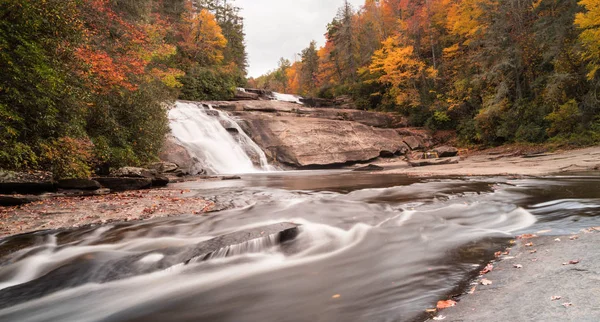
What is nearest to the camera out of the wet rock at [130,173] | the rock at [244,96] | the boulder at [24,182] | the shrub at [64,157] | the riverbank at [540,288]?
the riverbank at [540,288]

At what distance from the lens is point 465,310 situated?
2246 millimetres

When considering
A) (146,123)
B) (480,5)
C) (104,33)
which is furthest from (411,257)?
(480,5)

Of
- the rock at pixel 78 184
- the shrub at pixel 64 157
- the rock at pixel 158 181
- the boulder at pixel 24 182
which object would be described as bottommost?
the rock at pixel 158 181

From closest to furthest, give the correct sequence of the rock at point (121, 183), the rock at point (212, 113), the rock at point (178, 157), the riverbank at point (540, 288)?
the riverbank at point (540, 288) < the rock at point (121, 183) < the rock at point (178, 157) < the rock at point (212, 113)

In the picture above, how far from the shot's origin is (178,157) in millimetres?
16797

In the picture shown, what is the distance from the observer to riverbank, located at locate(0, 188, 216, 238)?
543cm

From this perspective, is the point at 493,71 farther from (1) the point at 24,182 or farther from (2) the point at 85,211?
(1) the point at 24,182

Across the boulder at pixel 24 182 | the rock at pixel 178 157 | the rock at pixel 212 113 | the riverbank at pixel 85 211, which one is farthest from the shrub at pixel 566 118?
the boulder at pixel 24 182

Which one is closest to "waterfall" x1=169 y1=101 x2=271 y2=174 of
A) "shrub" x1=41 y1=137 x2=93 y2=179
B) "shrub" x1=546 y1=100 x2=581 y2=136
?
"shrub" x1=41 y1=137 x2=93 y2=179

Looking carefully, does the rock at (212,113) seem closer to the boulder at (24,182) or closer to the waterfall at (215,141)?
the waterfall at (215,141)

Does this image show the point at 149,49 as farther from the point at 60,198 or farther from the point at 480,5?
the point at 480,5

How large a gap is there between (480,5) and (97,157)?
22.9 m

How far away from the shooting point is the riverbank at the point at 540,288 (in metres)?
1.98

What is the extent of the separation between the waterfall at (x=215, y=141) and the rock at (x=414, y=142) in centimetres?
1188
